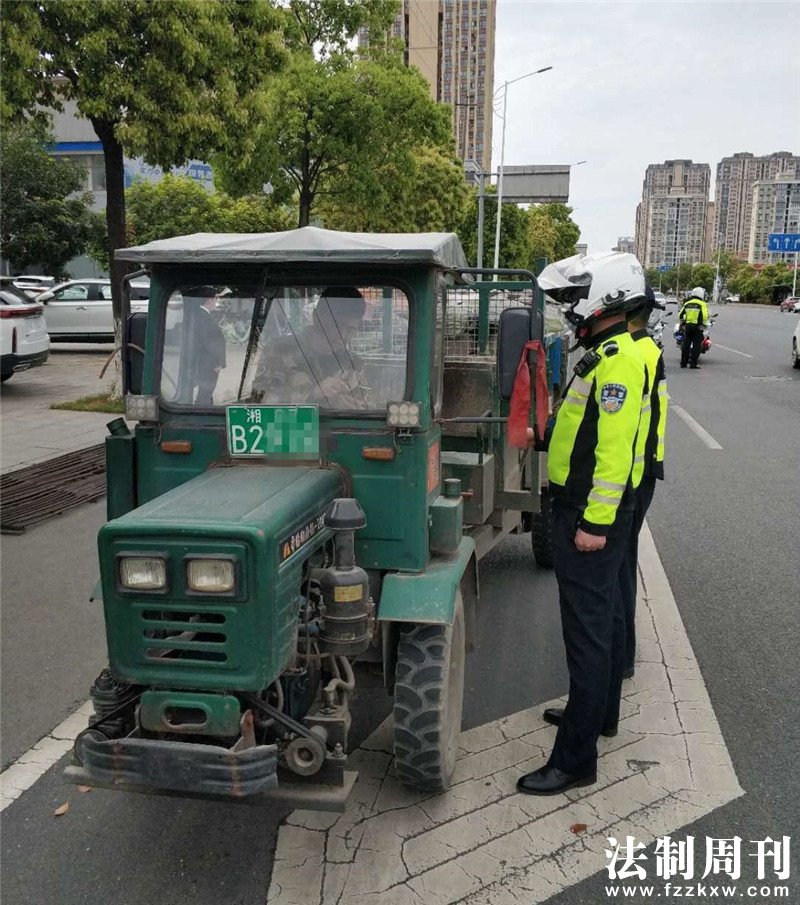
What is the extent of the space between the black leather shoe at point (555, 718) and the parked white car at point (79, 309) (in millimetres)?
18645

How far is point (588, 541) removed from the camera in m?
3.58

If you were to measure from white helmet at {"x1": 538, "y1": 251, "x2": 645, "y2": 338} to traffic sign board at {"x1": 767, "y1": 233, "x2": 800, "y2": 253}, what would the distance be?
66.8 metres

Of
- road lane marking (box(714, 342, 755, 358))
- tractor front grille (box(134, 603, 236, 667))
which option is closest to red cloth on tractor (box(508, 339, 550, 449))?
tractor front grille (box(134, 603, 236, 667))

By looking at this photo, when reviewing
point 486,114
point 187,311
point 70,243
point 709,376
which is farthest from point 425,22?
point 187,311

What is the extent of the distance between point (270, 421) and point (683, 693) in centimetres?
261

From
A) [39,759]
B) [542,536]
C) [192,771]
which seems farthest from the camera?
[542,536]

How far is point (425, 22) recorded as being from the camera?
307 ft

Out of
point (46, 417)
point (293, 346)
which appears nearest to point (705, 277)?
point (46, 417)

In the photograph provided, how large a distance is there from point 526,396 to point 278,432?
106cm

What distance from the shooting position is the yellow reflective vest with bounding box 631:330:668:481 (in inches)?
144

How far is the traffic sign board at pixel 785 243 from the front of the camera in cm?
6431

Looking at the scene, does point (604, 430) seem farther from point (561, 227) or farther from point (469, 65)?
point (469, 65)

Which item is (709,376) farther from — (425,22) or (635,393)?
(425,22)

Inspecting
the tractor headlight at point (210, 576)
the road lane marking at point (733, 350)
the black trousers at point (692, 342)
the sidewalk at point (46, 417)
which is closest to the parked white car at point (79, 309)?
the sidewalk at point (46, 417)
